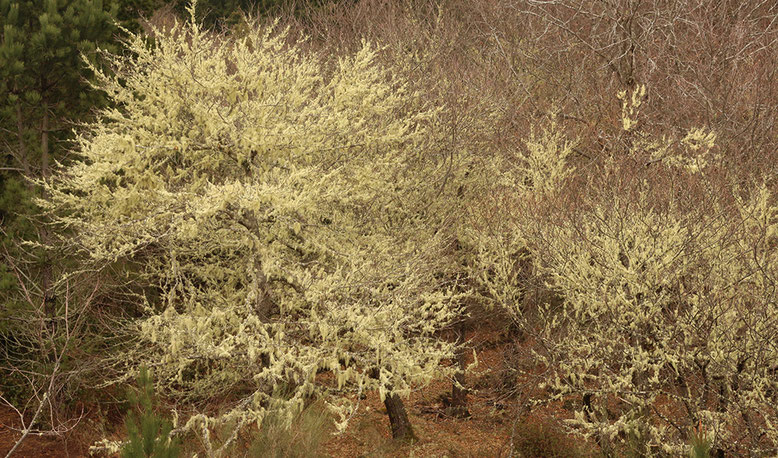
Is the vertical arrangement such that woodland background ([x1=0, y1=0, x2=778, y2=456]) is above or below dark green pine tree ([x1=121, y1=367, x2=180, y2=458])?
above

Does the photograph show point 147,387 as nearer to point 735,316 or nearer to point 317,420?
point 317,420

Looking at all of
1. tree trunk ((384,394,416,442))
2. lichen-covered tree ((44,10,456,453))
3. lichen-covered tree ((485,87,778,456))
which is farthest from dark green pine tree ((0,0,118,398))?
lichen-covered tree ((485,87,778,456))

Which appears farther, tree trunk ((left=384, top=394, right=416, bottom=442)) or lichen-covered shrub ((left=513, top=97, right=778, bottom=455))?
tree trunk ((left=384, top=394, right=416, bottom=442))

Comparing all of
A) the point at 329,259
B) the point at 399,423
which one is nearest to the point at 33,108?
the point at 329,259

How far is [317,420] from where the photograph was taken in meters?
8.02

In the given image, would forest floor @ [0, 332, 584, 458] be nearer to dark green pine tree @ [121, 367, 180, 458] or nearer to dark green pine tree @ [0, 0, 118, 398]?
dark green pine tree @ [0, 0, 118, 398]

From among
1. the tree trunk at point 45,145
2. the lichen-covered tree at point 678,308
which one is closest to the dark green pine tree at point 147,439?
the lichen-covered tree at point 678,308

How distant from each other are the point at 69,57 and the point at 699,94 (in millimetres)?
11843

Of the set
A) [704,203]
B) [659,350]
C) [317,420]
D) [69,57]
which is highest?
[704,203]

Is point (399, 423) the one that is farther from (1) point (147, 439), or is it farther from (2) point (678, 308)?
(1) point (147, 439)

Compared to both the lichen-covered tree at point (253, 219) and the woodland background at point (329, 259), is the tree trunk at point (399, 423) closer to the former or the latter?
the woodland background at point (329, 259)

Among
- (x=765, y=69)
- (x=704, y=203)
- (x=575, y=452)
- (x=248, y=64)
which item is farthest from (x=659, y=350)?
(x=765, y=69)

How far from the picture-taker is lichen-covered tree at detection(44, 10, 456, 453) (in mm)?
7562

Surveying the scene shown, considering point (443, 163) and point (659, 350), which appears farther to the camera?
point (443, 163)
